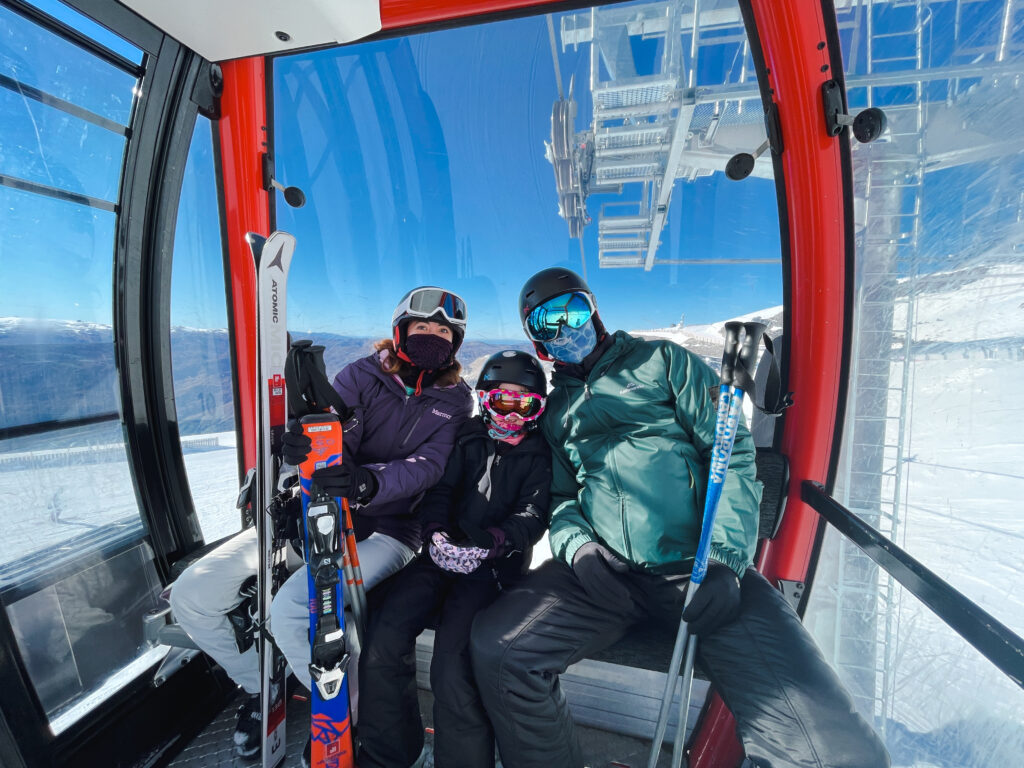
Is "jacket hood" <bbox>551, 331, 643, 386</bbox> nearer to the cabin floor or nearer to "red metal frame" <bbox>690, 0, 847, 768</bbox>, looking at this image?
"red metal frame" <bbox>690, 0, 847, 768</bbox>

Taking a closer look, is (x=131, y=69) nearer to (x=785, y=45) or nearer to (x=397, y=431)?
(x=397, y=431)

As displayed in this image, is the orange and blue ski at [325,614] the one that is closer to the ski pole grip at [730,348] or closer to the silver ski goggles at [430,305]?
the silver ski goggles at [430,305]

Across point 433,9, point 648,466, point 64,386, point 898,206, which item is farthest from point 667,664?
point 433,9

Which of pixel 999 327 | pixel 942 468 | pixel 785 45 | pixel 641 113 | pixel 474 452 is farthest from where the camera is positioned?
pixel 641 113

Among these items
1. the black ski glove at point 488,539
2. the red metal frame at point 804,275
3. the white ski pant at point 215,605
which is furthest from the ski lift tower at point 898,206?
the white ski pant at point 215,605

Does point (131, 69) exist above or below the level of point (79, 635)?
above

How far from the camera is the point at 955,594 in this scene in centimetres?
106

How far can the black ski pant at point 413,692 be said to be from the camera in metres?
1.48

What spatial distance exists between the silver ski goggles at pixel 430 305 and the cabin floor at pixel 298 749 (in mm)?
1876

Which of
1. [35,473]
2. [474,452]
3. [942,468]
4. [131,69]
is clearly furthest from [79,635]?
[942,468]

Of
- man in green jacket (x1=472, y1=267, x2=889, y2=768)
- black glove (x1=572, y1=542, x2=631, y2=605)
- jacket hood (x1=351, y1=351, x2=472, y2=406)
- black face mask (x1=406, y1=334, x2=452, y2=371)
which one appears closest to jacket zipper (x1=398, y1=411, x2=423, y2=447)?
jacket hood (x1=351, y1=351, x2=472, y2=406)

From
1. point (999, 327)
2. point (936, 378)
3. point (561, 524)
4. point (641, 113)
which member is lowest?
point (561, 524)

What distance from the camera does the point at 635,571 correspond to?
1.69 m

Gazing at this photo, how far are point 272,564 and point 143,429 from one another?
1086mm
